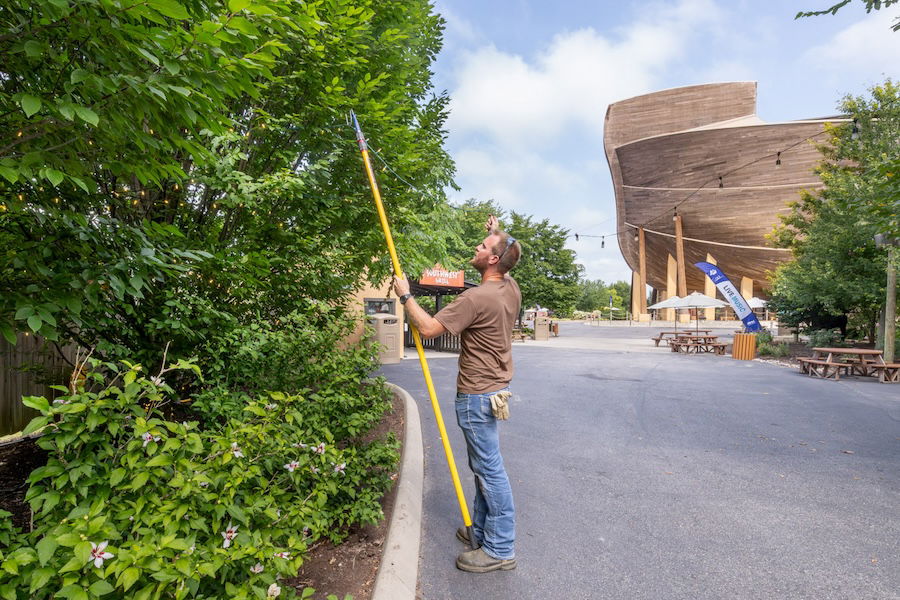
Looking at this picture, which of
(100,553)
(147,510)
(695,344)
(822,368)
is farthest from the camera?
(695,344)

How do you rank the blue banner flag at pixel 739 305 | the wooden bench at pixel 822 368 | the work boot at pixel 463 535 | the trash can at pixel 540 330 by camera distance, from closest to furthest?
1. the work boot at pixel 463 535
2. the wooden bench at pixel 822 368
3. the blue banner flag at pixel 739 305
4. the trash can at pixel 540 330

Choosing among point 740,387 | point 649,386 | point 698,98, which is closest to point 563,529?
point 649,386

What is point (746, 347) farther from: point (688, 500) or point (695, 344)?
point (688, 500)

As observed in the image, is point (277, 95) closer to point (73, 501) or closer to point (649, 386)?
point (73, 501)

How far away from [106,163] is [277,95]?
273cm

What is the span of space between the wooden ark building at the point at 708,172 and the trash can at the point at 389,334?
2921 cm

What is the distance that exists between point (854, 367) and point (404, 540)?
1295 cm

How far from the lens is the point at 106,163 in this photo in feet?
6.24

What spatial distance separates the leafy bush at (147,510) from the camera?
1385 millimetres

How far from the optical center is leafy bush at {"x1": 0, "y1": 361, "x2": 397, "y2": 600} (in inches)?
54.5

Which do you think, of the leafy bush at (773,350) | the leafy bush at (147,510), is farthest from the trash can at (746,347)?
the leafy bush at (147,510)

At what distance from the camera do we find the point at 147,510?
1689 millimetres

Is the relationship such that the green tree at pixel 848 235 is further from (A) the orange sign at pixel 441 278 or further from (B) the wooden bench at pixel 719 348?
(A) the orange sign at pixel 441 278

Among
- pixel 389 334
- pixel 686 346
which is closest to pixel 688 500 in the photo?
pixel 389 334
